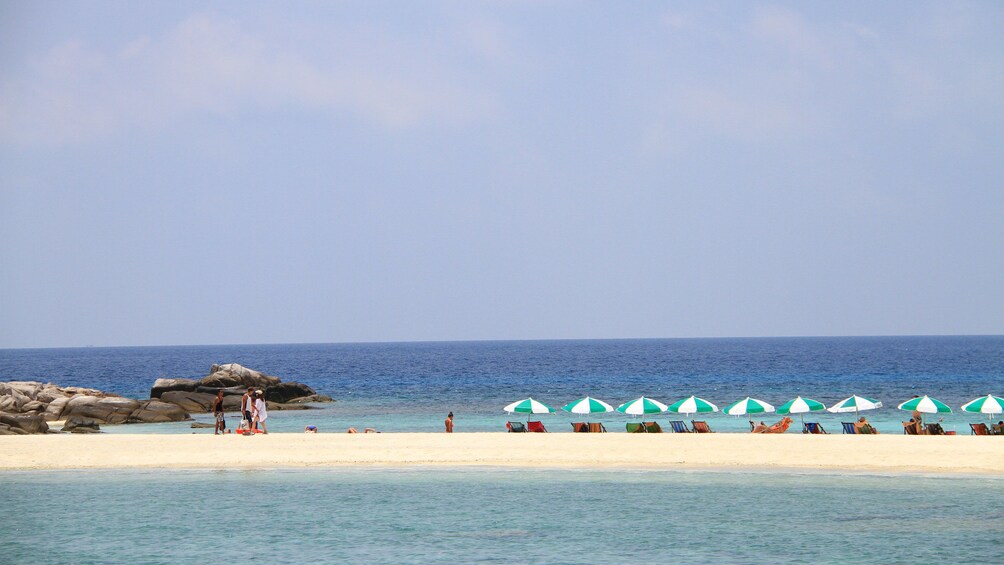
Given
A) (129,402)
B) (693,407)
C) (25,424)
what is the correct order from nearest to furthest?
(693,407), (25,424), (129,402)

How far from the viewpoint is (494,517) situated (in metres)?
21.7

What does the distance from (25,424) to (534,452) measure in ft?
76.1

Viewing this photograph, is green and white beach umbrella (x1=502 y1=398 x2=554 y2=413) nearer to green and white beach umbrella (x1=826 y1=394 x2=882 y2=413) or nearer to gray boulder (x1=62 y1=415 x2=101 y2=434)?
green and white beach umbrella (x1=826 y1=394 x2=882 y2=413)

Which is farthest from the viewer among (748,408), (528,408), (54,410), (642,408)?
(54,410)

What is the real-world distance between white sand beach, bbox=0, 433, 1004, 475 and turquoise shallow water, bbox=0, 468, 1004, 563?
1.46m

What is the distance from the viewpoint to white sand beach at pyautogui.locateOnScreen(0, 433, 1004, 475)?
2855cm

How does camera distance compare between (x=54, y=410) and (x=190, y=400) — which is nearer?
(x=54, y=410)

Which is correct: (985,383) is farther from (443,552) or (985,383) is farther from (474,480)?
(443,552)

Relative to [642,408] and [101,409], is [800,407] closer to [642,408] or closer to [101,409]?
[642,408]

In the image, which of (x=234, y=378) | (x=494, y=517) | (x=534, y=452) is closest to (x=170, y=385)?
(x=234, y=378)

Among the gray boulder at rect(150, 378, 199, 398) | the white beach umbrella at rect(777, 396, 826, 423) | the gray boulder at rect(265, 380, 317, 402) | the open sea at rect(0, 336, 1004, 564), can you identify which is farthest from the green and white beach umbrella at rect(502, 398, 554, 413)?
the gray boulder at rect(265, 380, 317, 402)

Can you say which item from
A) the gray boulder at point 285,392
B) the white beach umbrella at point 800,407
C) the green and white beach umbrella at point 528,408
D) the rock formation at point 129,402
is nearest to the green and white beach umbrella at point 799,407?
the white beach umbrella at point 800,407

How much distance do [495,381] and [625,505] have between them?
74786 millimetres

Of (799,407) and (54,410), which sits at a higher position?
(799,407)
